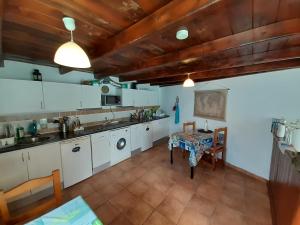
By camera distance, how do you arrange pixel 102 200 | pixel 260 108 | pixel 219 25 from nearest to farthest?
pixel 219 25, pixel 102 200, pixel 260 108

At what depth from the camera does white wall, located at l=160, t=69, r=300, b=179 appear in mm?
2366

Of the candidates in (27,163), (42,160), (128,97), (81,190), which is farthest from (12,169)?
(128,97)

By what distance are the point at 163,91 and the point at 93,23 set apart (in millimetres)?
4106

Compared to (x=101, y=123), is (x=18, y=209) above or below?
below

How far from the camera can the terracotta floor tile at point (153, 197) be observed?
81.3 inches

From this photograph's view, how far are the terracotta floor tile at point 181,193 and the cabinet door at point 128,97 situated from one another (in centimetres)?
234

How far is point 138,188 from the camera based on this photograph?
7.78 feet

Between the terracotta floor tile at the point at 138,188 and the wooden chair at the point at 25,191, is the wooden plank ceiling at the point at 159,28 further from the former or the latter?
the terracotta floor tile at the point at 138,188

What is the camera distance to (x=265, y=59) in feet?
5.99

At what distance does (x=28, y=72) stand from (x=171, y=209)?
127 inches

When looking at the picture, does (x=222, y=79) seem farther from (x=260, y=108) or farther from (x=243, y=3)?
(x=243, y=3)

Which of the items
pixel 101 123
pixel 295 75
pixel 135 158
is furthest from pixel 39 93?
pixel 295 75

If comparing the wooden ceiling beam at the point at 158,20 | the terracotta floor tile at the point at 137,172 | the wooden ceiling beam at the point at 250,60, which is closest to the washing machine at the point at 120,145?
the terracotta floor tile at the point at 137,172

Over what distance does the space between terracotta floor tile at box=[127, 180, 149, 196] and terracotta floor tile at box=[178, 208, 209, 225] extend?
73 centimetres
